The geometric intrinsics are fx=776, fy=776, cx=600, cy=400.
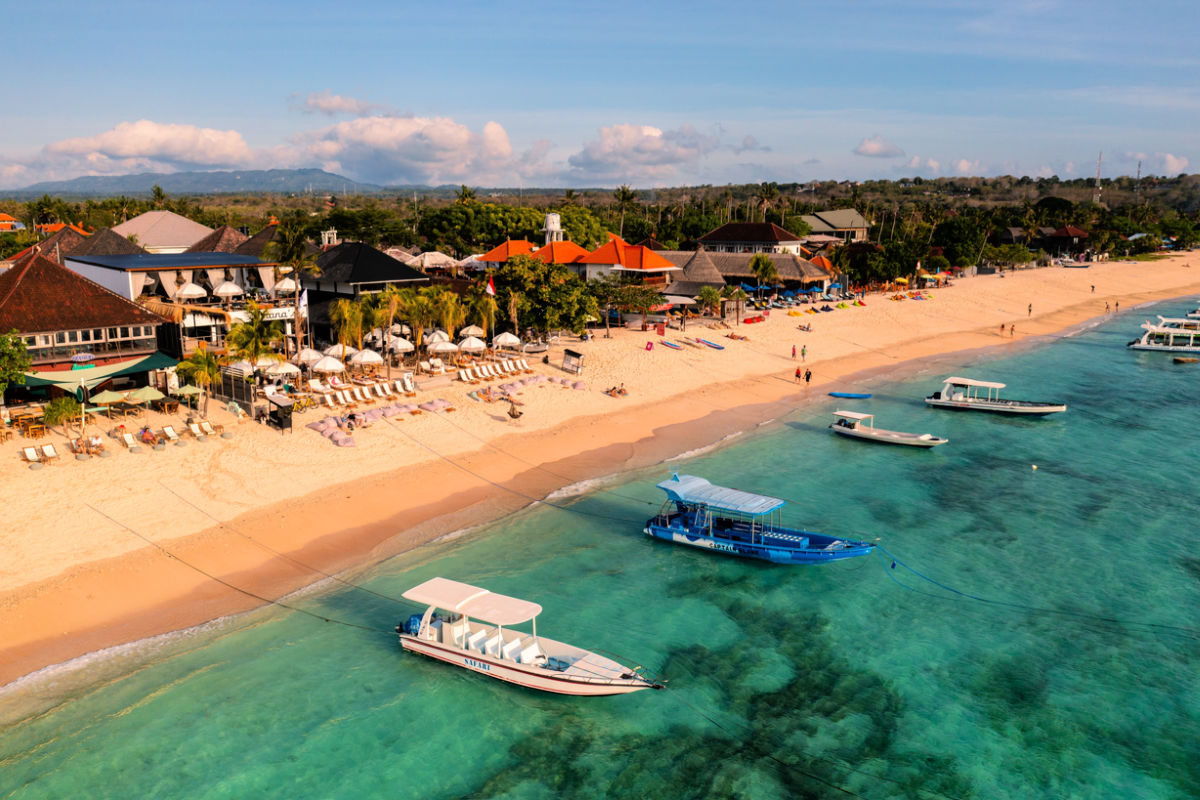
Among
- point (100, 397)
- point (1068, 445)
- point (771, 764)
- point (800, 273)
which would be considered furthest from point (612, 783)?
point (800, 273)

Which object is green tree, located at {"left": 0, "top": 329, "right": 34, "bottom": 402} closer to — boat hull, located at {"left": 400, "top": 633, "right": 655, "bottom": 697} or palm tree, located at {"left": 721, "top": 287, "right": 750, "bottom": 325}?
boat hull, located at {"left": 400, "top": 633, "right": 655, "bottom": 697}

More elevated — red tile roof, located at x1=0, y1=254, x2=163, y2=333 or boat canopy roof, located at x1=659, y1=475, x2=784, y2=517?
red tile roof, located at x1=0, y1=254, x2=163, y2=333

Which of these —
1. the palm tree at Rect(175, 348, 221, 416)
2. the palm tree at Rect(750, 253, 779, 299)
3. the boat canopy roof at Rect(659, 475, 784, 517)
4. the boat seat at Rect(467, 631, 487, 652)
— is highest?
the palm tree at Rect(750, 253, 779, 299)

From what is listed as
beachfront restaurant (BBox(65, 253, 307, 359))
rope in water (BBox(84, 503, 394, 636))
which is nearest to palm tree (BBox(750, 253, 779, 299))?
beachfront restaurant (BBox(65, 253, 307, 359))

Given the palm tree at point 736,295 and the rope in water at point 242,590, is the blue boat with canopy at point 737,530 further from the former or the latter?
the palm tree at point 736,295

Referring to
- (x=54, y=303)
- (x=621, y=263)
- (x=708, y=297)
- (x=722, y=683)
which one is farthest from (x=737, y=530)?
(x=621, y=263)

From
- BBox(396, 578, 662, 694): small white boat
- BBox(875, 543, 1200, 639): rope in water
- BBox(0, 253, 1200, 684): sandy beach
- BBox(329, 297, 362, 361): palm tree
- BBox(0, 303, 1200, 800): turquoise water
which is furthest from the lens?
BBox(329, 297, 362, 361): palm tree
